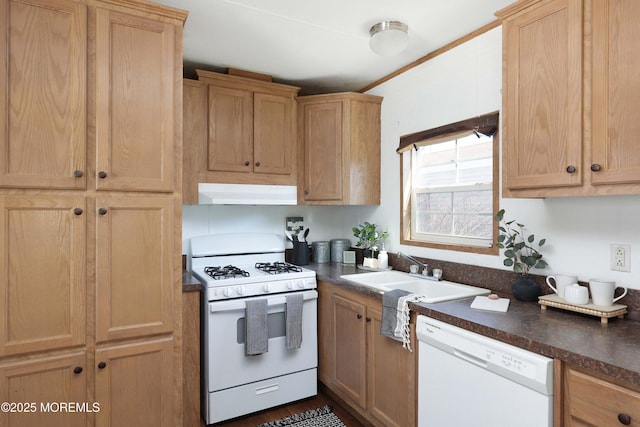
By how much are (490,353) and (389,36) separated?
1760 millimetres

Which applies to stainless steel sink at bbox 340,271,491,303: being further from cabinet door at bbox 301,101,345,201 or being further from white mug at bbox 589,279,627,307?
cabinet door at bbox 301,101,345,201

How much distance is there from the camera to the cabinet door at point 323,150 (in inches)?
120

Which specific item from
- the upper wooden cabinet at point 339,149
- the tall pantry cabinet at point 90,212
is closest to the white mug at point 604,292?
the upper wooden cabinet at point 339,149

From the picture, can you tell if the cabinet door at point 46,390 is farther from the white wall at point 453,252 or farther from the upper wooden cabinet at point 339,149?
the upper wooden cabinet at point 339,149

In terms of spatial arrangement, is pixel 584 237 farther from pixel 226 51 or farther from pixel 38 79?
pixel 38 79

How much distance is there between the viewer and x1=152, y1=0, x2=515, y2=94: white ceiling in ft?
6.61

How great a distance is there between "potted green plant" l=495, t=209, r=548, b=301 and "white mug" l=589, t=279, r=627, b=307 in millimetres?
285

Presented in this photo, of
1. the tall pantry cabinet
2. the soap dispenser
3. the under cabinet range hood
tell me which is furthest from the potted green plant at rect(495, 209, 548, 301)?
the tall pantry cabinet

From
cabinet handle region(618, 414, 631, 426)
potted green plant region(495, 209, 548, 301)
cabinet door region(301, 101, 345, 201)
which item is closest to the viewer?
cabinet handle region(618, 414, 631, 426)

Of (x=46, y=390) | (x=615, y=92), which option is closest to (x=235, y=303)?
(x=46, y=390)

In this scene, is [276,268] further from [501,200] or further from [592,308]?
[592,308]

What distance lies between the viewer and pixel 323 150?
3102 mm

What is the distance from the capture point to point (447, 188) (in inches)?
104

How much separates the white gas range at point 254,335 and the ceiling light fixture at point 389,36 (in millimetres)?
1597
